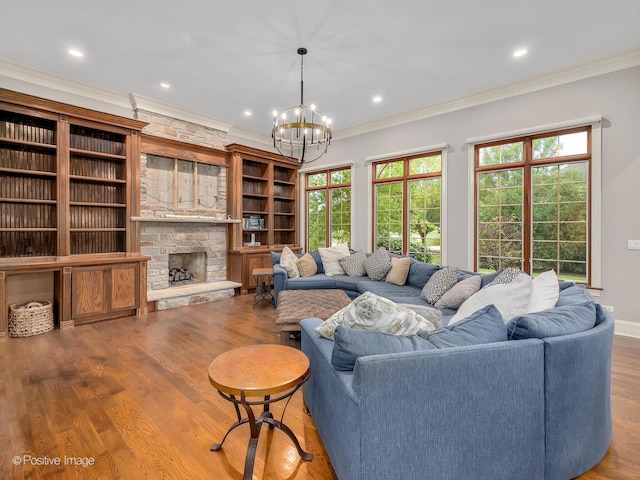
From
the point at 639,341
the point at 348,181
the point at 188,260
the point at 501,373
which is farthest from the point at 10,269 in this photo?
the point at 639,341

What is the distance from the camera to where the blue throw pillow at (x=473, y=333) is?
144 centimetres

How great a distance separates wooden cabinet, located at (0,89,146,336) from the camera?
391 centimetres

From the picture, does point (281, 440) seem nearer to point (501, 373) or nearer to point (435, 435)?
point (435, 435)

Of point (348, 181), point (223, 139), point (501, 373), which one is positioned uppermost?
point (223, 139)

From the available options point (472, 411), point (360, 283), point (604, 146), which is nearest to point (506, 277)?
point (472, 411)

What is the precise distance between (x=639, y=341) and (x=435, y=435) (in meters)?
3.88

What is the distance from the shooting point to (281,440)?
75.3 inches

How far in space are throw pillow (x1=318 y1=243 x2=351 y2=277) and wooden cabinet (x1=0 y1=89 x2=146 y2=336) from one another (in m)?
2.86

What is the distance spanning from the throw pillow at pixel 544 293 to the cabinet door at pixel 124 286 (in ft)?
15.7

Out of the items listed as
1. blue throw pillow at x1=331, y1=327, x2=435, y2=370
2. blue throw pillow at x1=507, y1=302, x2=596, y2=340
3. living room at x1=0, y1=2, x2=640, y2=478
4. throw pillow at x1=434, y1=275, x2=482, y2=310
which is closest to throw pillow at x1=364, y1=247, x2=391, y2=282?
living room at x1=0, y1=2, x2=640, y2=478

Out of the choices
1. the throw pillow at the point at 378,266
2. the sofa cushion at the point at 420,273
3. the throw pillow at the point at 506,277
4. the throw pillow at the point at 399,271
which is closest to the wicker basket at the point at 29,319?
the throw pillow at the point at 378,266

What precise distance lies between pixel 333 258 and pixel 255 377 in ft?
12.9

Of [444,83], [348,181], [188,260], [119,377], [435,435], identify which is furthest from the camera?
[348,181]

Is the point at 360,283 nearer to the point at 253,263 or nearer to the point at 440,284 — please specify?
the point at 440,284
